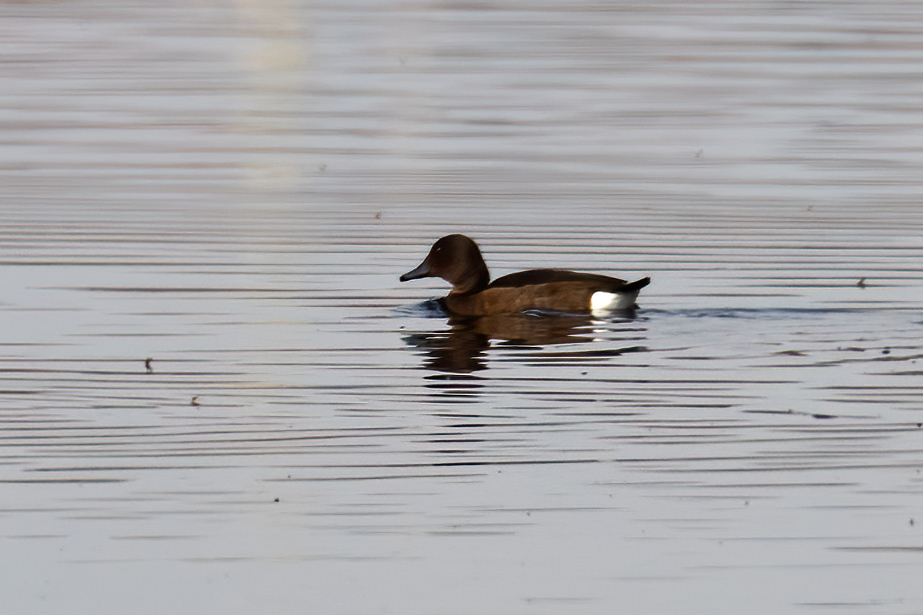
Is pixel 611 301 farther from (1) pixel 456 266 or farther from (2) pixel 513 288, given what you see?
(1) pixel 456 266

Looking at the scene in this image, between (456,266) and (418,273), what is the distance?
0.80 feet

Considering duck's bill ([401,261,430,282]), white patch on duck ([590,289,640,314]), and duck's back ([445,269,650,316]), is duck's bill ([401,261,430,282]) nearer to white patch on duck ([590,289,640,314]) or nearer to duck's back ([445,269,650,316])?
duck's back ([445,269,650,316])

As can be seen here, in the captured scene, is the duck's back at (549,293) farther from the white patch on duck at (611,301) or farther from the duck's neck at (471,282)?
the duck's neck at (471,282)

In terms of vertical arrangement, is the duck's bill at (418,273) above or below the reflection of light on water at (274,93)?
below

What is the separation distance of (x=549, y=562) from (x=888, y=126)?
1448cm

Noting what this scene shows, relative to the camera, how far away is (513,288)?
11922mm

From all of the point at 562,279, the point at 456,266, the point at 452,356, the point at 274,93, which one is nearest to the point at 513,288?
the point at 562,279

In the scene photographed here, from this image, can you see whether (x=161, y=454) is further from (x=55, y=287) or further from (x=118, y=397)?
(x=55, y=287)

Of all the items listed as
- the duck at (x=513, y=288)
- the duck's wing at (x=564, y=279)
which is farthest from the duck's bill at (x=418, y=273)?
the duck's wing at (x=564, y=279)

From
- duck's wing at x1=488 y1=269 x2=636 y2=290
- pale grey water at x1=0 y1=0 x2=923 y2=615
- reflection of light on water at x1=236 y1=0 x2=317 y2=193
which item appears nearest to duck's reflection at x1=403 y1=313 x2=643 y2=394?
pale grey water at x1=0 y1=0 x2=923 y2=615

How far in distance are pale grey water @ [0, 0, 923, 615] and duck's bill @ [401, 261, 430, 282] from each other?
5.2 inches

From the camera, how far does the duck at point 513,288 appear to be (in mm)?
11500

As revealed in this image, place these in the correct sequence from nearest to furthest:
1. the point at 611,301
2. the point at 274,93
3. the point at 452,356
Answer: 1. the point at 452,356
2. the point at 611,301
3. the point at 274,93

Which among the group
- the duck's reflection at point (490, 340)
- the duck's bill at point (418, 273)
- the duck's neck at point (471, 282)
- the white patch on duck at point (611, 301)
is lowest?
the duck's reflection at point (490, 340)
